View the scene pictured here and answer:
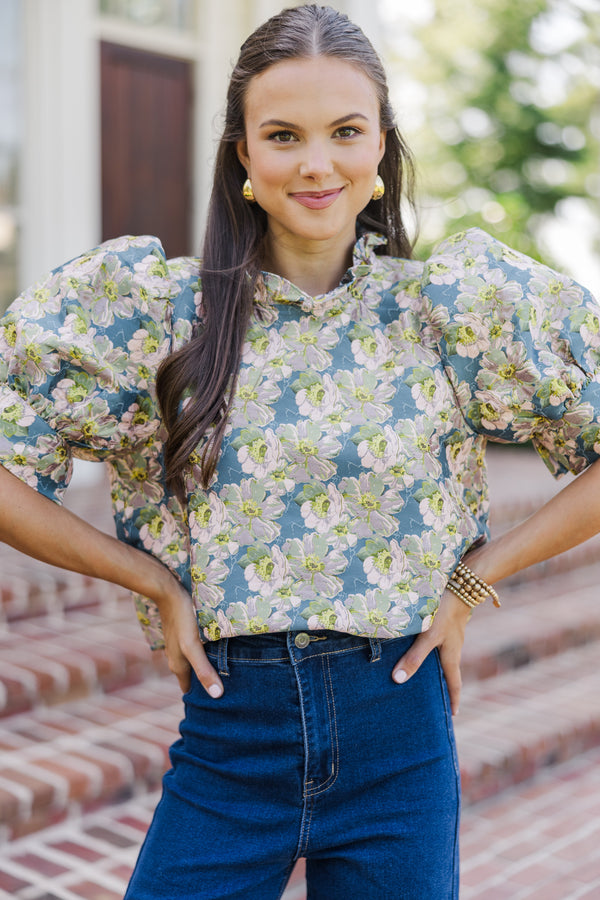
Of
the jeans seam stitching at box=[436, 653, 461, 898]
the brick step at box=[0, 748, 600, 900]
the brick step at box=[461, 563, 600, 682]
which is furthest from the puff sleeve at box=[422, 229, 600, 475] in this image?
the brick step at box=[461, 563, 600, 682]

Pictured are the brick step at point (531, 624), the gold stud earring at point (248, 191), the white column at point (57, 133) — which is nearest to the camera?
the gold stud earring at point (248, 191)

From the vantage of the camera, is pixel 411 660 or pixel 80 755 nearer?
pixel 411 660

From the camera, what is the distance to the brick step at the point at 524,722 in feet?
10.7

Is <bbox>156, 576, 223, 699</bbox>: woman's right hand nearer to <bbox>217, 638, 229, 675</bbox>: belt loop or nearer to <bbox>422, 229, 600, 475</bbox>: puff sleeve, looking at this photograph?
<bbox>217, 638, 229, 675</bbox>: belt loop

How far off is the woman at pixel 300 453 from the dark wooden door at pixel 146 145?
4.07 meters

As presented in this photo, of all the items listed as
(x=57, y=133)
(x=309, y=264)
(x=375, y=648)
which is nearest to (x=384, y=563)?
(x=375, y=648)

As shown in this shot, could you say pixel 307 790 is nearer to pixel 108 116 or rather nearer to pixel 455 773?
pixel 455 773

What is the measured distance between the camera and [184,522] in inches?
59.4

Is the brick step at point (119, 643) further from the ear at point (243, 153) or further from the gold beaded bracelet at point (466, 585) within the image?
the ear at point (243, 153)

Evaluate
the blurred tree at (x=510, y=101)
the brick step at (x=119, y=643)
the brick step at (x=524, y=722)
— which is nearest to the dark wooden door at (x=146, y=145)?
the brick step at (x=119, y=643)

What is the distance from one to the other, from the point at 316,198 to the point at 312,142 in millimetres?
76

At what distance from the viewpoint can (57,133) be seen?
193 inches

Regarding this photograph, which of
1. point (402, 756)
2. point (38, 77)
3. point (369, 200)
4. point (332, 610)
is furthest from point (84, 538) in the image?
point (38, 77)

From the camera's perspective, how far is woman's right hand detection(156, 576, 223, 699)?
1.45m
